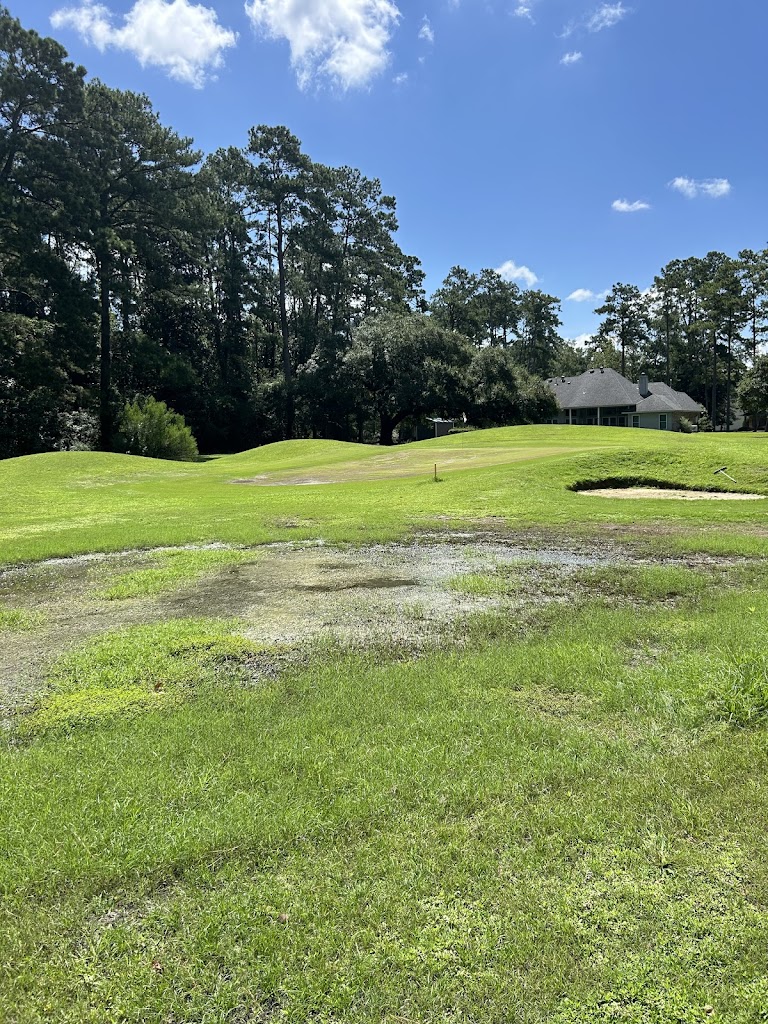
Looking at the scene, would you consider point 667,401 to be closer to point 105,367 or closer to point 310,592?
point 105,367

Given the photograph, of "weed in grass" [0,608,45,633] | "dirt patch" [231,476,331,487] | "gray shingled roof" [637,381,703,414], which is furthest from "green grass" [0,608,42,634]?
"gray shingled roof" [637,381,703,414]

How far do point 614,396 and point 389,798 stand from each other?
62.6 m

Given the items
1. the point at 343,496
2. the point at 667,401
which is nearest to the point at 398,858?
the point at 343,496

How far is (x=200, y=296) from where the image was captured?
5262cm

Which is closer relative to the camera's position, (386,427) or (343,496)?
(343,496)

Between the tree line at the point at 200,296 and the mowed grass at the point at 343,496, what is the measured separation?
16053 millimetres

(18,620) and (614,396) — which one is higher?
(614,396)

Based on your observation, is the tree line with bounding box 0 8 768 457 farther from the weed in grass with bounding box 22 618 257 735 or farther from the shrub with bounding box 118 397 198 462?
the weed in grass with bounding box 22 618 257 735

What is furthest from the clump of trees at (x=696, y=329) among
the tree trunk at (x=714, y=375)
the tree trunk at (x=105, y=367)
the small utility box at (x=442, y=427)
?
the tree trunk at (x=105, y=367)

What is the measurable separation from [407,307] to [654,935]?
219ft

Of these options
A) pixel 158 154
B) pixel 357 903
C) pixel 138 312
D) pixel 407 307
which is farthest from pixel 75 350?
pixel 357 903

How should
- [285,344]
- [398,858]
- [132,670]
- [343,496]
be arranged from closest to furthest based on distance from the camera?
[398,858] → [132,670] → [343,496] → [285,344]

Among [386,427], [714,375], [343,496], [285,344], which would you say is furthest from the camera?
[714,375]

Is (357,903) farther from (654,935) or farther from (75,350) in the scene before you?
(75,350)
